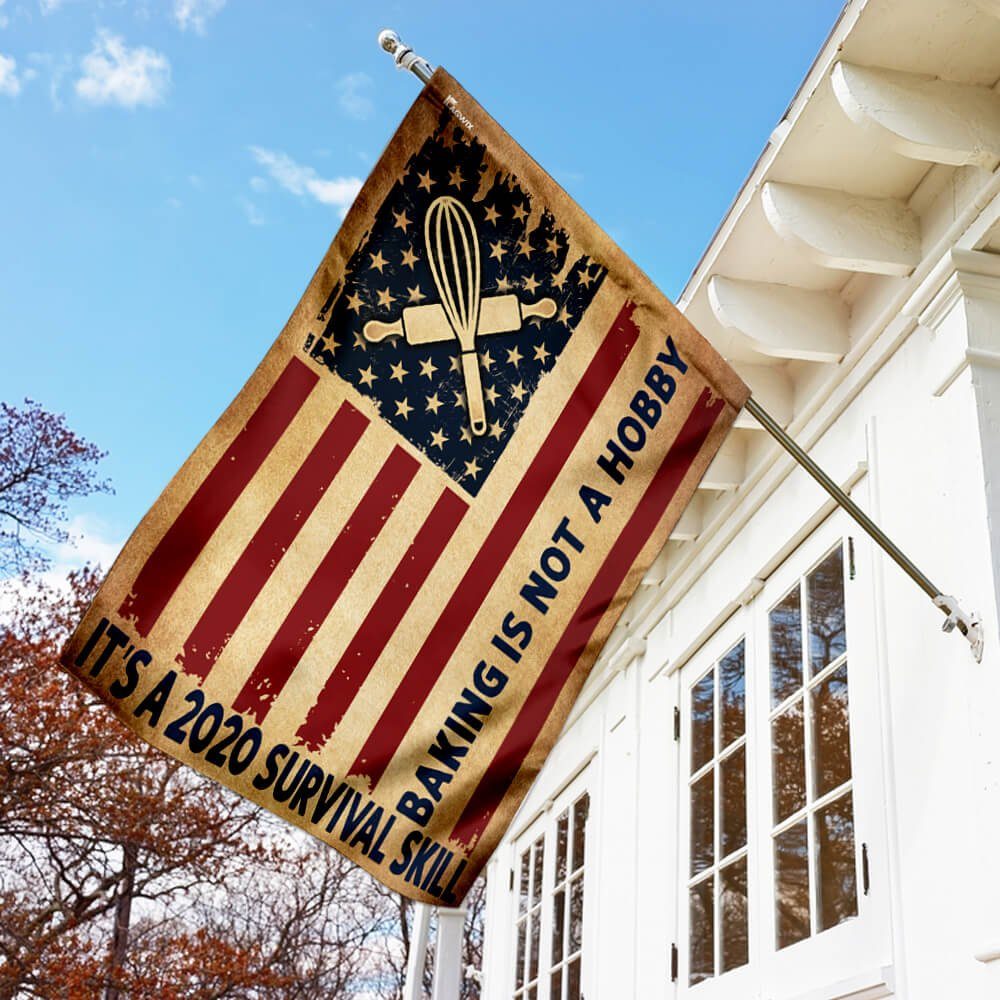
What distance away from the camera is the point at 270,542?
2828 millimetres

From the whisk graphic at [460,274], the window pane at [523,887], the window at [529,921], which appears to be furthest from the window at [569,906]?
the whisk graphic at [460,274]

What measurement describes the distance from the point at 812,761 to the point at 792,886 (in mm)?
388

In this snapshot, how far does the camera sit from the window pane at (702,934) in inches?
170

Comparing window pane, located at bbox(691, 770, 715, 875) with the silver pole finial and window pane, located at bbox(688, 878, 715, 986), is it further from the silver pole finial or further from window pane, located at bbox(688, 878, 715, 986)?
the silver pole finial

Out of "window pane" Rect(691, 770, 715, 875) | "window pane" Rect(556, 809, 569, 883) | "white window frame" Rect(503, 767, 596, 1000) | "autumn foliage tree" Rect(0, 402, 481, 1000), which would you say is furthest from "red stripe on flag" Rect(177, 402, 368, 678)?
"autumn foliage tree" Rect(0, 402, 481, 1000)

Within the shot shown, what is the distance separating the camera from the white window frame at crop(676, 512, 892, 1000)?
3258 millimetres

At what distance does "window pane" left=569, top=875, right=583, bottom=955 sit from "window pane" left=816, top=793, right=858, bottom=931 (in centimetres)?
268

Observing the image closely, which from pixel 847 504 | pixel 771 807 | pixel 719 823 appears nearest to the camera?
pixel 847 504

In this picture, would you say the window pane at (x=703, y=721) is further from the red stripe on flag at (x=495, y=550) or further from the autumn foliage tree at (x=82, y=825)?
the autumn foliage tree at (x=82, y=825)

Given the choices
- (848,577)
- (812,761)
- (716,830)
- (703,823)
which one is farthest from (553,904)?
(848,577)

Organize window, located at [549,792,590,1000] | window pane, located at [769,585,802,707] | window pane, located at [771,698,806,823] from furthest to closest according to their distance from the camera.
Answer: window, located at [549,792,590,1000]
window pane, located at [769,585,802,707]
window pane, located at [771,698,806,823]

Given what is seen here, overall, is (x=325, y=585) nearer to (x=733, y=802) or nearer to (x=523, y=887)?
(x=733, y=802)

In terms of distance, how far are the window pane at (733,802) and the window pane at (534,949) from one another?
2.84 meters

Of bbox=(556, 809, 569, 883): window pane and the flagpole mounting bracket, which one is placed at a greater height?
bbox=(556, 809, 569, 883): window pane
